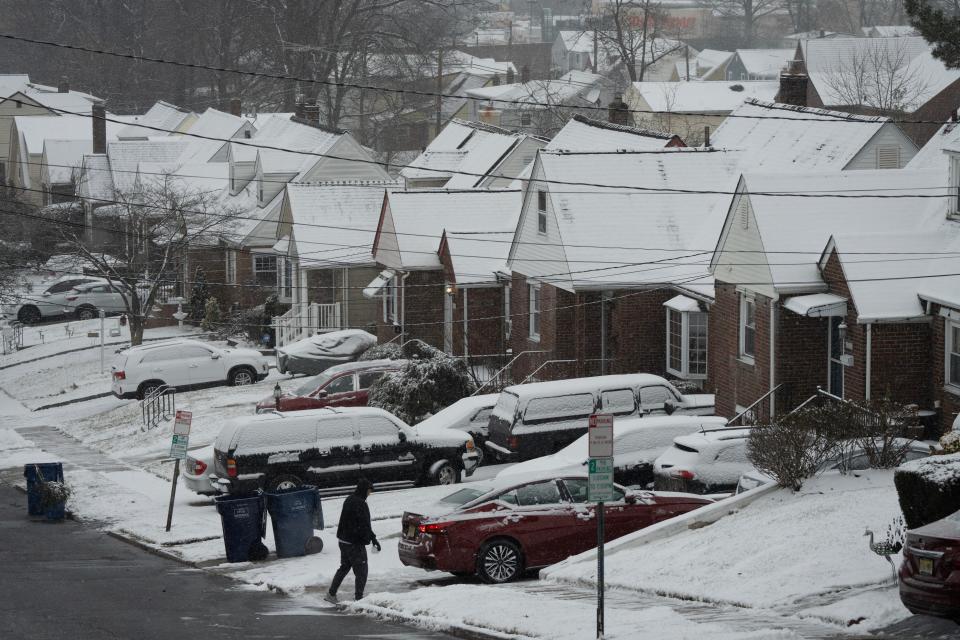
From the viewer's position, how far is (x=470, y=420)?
2789cm

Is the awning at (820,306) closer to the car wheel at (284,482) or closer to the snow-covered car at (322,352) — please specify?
the car wheel at (284,482)

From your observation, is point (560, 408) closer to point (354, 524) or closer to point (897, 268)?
point (897, 268)

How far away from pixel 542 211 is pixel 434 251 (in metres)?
6.61

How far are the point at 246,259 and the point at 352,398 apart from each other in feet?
71.2

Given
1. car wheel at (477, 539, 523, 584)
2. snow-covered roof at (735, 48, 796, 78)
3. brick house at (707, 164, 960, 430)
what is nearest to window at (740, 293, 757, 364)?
brick house at (707, 164, 960, 430)

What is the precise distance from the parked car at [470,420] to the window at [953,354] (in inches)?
357

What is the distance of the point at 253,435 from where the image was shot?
82.4 feet

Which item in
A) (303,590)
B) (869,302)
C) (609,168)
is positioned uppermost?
(609,168)

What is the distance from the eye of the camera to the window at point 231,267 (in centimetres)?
5462

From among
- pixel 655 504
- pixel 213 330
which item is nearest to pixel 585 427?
pixel 655 504

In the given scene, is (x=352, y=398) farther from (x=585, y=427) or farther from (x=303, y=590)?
(x=303, y=590)

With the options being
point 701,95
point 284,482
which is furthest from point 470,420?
point 701,95

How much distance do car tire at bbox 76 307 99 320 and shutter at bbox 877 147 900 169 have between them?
37.4 m

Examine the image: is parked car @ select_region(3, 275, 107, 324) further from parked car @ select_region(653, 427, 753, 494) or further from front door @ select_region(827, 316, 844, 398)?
parked car @ select_region(653, 427, 753, 494)
